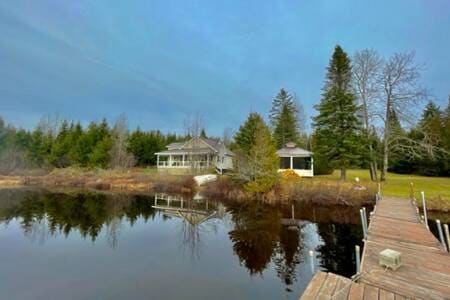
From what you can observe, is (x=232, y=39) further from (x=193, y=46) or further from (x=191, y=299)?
(x=191, y=299)

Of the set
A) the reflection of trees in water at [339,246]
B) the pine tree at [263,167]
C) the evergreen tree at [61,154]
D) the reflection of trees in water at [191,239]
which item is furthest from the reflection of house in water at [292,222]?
the evergreen tree at [61,154]

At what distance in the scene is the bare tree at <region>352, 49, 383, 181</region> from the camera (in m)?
22.1

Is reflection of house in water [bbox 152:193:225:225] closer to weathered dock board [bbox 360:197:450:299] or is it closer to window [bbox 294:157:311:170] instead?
weathered dock board [bbox 360:197:450:299]

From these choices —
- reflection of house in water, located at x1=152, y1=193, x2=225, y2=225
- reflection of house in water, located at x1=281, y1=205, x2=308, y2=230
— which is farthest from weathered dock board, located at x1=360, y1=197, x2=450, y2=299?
reflection of house in water, located at x1=152, y1=193, x2=225, y2=225

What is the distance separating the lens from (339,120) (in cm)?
2133

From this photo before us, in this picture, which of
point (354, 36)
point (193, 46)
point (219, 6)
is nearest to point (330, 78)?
point (354, 36)

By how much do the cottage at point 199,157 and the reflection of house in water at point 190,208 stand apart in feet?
26.0

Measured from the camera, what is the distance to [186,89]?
6178cm

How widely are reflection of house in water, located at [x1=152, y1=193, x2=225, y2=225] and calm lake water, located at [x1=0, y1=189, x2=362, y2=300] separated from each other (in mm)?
133

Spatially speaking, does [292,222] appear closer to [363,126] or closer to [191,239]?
[191,239]

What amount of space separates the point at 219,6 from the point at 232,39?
29.5 ft

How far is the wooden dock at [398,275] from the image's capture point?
387 centimetres

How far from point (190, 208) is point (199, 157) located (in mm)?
13425

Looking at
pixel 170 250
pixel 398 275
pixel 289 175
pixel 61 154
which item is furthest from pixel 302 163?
pixel 61 154
